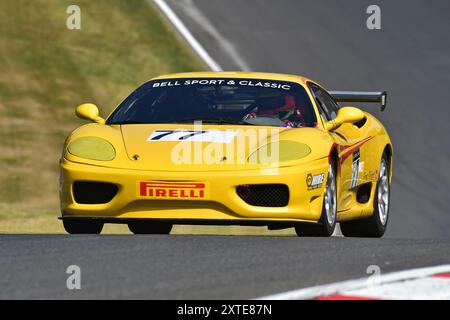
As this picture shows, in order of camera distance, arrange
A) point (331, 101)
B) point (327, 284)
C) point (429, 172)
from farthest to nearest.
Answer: point (429, 172) → point (331, 101) → point (327, 284)

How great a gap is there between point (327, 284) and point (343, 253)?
5.75 feet

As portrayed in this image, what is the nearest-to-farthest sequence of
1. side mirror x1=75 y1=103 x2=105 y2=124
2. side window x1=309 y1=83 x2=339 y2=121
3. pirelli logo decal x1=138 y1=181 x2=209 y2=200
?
pirelli logo decal x1=138 y1=181 x2=209 y2=200 < side mirror x1=75 y1=103 x2=105 y2=124 < side window x1=309 y1=83 x2=339 y2=121

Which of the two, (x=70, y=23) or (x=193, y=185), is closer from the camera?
(x=193, y=185)

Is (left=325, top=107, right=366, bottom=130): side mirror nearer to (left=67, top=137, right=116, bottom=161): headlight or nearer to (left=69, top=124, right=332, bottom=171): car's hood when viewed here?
(left=69, top=124, right=332, bottom=171): car's hood

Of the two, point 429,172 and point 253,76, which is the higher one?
point 253,76

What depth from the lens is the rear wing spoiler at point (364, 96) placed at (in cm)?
1273

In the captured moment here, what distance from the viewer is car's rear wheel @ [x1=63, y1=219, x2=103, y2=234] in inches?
385

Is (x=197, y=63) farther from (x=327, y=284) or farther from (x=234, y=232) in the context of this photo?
(x=327, y=284)

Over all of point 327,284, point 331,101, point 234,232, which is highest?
point 327,284

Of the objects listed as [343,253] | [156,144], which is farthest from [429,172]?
[343,253]

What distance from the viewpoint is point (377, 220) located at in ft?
37.9

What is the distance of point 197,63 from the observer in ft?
64.2

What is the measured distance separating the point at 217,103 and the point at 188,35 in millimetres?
9913

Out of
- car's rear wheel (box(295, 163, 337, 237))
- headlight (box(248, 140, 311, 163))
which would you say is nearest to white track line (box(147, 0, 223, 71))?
car's rear wheel (box(295, 163, 337, 237))
